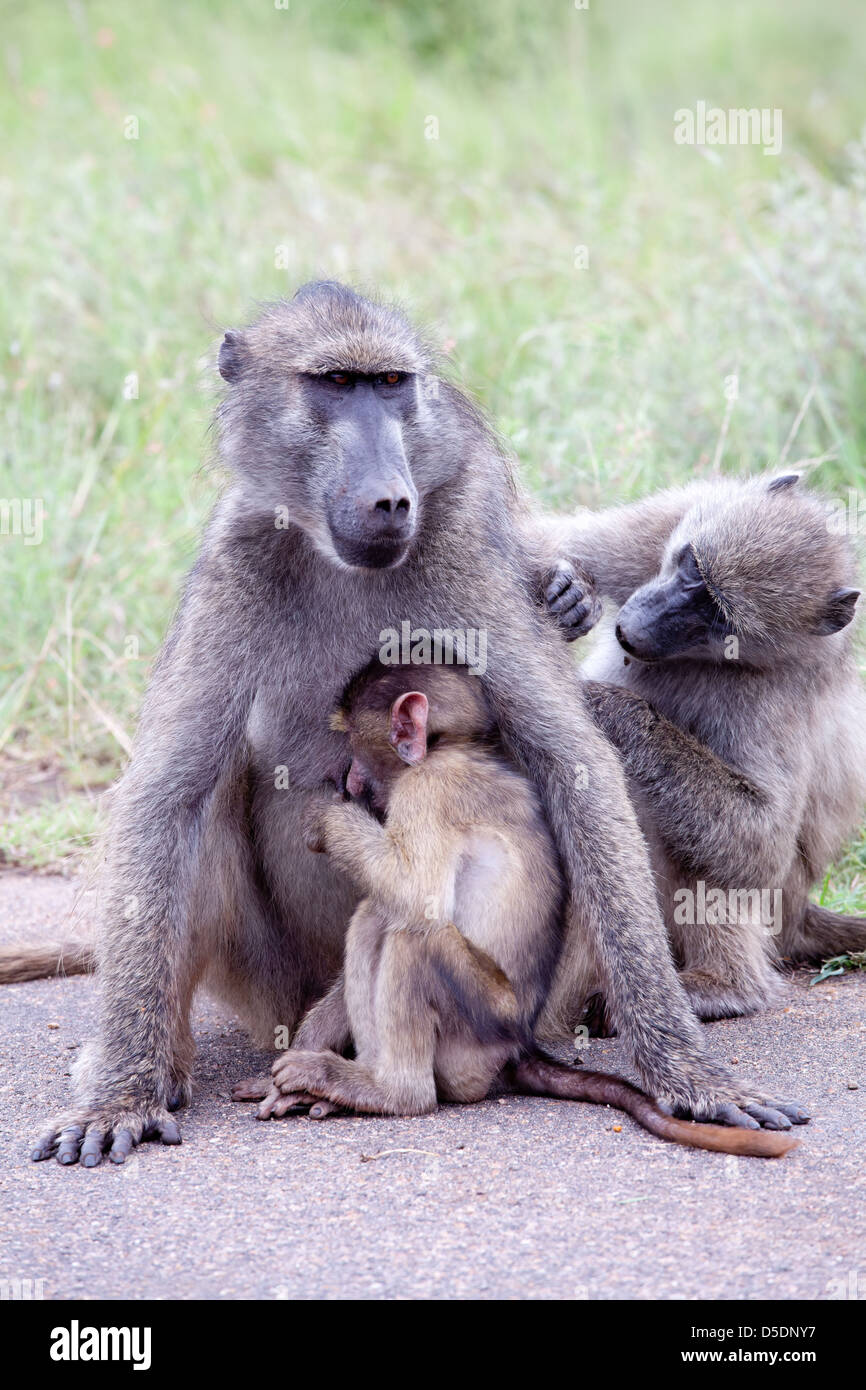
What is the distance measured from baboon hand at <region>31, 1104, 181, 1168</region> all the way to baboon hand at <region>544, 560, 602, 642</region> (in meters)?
1.34

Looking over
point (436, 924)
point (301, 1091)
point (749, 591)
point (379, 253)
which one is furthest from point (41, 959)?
point (379, 253)

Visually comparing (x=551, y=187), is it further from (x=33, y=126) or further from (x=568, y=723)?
(x=568, y=723)

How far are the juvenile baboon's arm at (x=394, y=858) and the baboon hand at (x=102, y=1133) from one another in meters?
0.59

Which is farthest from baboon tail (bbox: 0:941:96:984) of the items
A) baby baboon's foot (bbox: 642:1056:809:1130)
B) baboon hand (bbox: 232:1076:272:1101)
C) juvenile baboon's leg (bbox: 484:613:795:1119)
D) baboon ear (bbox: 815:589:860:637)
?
baboon ear (bbox: 815:589:860:637)

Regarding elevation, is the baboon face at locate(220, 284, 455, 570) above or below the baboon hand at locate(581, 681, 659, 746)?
above

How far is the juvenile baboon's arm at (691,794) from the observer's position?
3.84 meters

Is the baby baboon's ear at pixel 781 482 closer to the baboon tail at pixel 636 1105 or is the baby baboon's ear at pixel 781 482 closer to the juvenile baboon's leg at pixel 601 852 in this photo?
the juvenile baboon's leg at pixel 601 852

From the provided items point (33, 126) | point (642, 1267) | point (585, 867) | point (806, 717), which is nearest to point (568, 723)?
point (585, 867)

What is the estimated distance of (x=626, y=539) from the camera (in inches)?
169

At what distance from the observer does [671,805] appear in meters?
3.85

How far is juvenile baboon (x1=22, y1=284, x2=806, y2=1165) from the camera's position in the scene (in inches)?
126

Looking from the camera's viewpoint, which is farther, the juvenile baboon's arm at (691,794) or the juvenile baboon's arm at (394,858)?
the juvenile baboon's arm at (691,794)

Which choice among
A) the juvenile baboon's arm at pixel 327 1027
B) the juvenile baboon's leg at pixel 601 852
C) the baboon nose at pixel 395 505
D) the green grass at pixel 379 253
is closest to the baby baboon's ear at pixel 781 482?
the green grass at pixel 379 253

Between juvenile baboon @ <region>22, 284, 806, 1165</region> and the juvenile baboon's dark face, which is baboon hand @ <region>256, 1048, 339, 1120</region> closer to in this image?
juvenile baboon @ <region>22, 284, 806, 1165</region>
